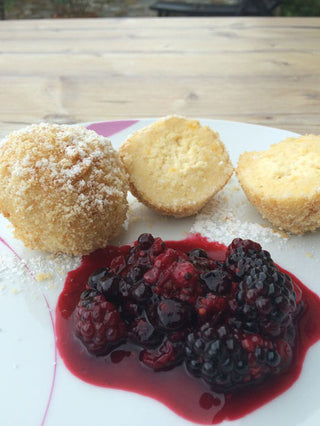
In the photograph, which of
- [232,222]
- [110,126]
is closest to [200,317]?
[232,222]

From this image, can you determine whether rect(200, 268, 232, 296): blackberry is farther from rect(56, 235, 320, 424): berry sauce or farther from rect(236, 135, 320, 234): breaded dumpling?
rect(236, 135, 320, 234): breaded dumpling

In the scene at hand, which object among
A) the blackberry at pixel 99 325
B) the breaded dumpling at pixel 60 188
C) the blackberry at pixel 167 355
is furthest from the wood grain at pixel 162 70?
the blackberry at pixel 167 355

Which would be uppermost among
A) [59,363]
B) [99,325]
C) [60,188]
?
[60,188]

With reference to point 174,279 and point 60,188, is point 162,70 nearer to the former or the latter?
point 60,188

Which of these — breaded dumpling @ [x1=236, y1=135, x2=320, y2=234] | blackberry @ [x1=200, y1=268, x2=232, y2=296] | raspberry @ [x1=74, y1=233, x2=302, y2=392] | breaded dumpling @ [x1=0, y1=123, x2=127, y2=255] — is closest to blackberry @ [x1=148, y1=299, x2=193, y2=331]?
raspberry @ [x1=74, y1=233, x2=302, y2=392]

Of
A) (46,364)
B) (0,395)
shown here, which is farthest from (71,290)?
(0,395)

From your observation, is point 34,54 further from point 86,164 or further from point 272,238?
point 272,238
